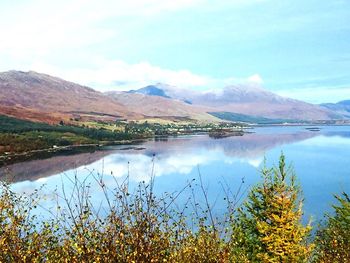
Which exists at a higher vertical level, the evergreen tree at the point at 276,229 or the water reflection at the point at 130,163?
the evergreen tree at the point at 276,229

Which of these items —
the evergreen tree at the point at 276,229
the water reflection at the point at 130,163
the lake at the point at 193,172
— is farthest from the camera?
the water reflection at the point at 130,163

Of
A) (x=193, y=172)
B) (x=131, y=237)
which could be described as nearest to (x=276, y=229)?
(x=131, y=237)

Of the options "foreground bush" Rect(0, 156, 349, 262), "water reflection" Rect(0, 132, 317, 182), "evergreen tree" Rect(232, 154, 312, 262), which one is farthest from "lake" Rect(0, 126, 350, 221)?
"foreground bush" Rect(0, 156, 349, 262)

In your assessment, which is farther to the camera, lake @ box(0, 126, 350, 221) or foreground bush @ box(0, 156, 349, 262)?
lake @ box(0, 126, 350, 221)

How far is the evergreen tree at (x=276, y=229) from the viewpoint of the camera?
15.2m

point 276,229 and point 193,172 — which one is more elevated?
point 276,229

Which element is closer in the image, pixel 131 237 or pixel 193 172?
pixel 131 237

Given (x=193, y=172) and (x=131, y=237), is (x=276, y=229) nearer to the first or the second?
(x=131, y=237)

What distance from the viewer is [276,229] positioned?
15930 millimetres

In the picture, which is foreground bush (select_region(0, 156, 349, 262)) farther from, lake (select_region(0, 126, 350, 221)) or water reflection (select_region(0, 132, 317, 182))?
water reflection (select_region(0, 132, 317, 182))

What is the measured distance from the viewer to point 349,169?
86.9 meters

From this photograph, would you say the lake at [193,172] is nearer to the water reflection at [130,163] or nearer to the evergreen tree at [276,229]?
the water reflection at [130,163]

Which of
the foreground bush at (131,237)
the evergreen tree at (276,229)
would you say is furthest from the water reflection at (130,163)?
the foreground bush at (131,237)

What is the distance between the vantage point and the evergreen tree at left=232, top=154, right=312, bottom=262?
50.0 ft
